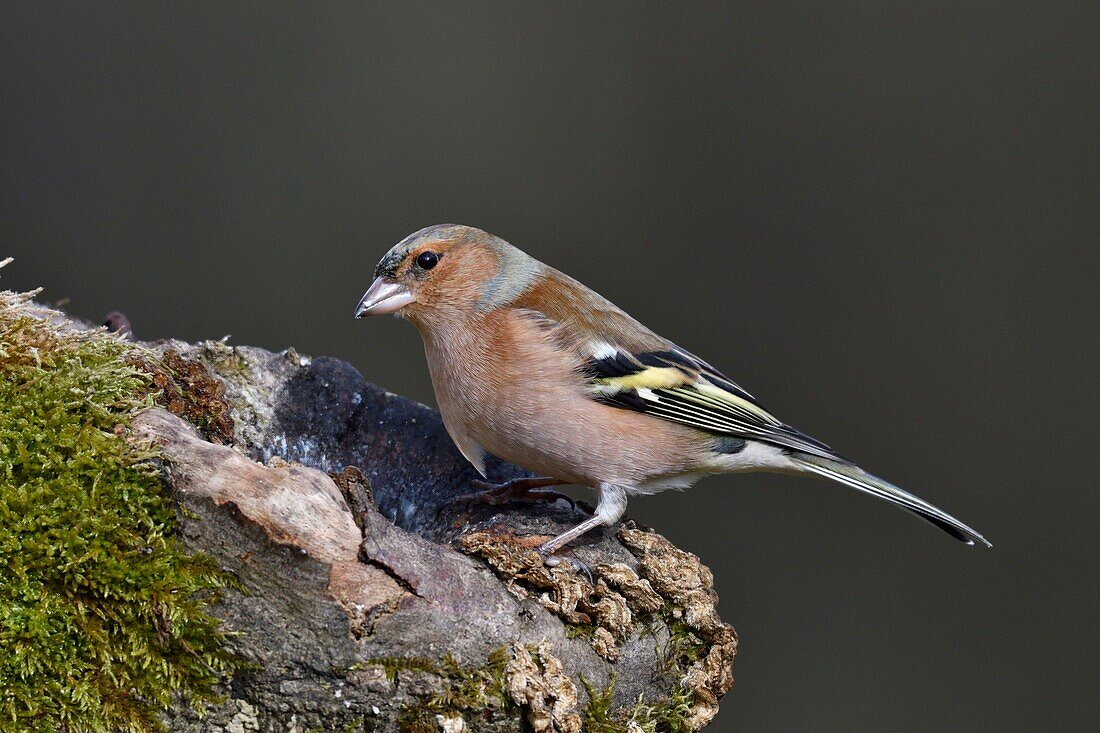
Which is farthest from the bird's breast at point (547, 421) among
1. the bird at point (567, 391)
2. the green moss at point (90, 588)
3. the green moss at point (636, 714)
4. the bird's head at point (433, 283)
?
the green moss at point (90, 588)

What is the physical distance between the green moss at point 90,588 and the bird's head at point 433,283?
1388mm

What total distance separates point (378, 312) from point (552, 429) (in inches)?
30.1

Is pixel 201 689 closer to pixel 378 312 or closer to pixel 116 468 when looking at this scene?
pixel 116 468

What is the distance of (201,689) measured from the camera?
1852 millimetres

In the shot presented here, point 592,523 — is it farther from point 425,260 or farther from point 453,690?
point 425,260

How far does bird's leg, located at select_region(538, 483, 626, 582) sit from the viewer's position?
229 cm

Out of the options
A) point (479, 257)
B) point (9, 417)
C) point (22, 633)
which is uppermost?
point (479, 257)

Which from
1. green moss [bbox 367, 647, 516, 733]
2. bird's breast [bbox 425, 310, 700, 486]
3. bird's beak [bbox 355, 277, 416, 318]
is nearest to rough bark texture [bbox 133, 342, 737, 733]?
green moss [bbox 367, 647, 516, 733]

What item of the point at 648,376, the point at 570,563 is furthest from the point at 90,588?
the point at 648,376

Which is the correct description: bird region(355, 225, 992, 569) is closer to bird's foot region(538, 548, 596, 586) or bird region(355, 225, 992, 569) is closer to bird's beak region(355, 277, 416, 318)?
bird's beak region(355, 277, 416, 318)

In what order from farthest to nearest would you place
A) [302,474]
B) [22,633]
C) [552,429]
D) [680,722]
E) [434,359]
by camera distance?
[434,359], [552,429], [680,722], [302,474], [22,633]

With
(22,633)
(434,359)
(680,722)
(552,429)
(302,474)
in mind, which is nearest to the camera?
(22,633)

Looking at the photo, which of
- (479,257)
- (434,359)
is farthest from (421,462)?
(479,257)

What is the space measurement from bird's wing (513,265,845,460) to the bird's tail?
5cm
